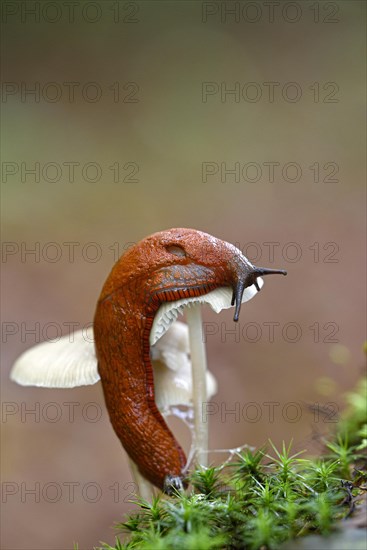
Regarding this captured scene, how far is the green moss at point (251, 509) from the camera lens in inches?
51.4

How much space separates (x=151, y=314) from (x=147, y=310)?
0.08ft

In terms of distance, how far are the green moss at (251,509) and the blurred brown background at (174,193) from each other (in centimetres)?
234

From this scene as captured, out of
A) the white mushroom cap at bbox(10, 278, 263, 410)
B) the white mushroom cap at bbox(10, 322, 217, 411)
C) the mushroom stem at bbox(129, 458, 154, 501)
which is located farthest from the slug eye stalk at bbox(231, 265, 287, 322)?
the mushroom stem at bbox(129, 458, 154, 501)

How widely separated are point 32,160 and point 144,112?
1934 mm

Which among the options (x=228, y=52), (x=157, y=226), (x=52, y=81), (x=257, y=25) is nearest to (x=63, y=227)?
(x=157, y=226)

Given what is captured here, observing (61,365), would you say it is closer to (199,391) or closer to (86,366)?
(86,366)

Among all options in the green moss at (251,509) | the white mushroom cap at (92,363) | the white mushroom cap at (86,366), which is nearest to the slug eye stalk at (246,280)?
the white mushroom cap at (92,363)

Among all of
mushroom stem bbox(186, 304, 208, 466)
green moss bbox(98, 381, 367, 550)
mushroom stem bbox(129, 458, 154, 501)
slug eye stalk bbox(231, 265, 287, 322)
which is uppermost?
slug eye stalk bbox(231, 265, 287, 322)

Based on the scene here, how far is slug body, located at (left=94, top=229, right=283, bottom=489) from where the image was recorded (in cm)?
196

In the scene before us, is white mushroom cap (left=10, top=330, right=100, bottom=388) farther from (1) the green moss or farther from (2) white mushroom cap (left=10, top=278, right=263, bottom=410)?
(1) the green moss

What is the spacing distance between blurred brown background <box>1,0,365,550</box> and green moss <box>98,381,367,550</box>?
234 centimetres

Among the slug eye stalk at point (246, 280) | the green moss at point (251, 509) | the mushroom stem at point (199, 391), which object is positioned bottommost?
the green moss at point (251, 509)

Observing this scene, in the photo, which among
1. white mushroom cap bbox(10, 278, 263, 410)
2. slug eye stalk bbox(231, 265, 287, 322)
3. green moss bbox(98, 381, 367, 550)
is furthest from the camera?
white mushroom cap bbox(10, 278, 263, 410)

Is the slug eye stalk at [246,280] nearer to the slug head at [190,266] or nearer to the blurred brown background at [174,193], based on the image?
the slug head at [190,266]
